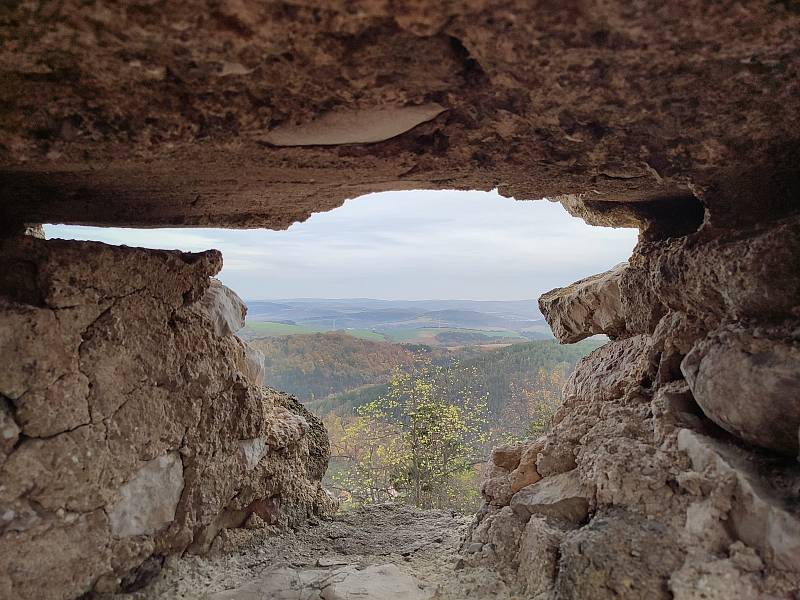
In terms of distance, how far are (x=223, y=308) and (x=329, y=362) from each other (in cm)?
1535

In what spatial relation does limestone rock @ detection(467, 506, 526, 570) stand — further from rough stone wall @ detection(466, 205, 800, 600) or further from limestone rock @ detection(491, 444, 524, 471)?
limestone rock @ detection(491, 444, 524, 471)

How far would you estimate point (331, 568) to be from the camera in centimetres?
276

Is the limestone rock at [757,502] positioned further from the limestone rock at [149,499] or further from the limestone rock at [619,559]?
the limestone rock at [149,499]

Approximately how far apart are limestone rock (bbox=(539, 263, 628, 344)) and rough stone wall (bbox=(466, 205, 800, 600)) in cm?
53

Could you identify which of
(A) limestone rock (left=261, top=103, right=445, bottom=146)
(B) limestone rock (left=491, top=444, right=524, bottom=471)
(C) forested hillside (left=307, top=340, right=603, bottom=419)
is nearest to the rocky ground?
(B) limestone rock (left=491, top=444, right=524, bottom=471)

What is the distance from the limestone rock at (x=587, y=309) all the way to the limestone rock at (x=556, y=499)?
121 centimetres

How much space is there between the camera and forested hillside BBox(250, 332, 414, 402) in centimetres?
1748

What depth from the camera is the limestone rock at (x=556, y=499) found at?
2213 mm

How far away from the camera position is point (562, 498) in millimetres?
2289

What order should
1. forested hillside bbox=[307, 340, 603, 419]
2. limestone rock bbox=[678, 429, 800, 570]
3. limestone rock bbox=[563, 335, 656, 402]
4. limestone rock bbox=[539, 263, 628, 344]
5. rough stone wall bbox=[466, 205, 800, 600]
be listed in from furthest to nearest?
forested hillside bbox=[307, 340, 603, 419] < limestone rock bbox=[539, 263, 628, 344] < limestone rock bbox=[563, 335, 656, 402] < rough stone wall bbox=[466, 205, 800, 600] < limestone rock bbox=[678, 429, 800, 570]

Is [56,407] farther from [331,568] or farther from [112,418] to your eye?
[331,568]

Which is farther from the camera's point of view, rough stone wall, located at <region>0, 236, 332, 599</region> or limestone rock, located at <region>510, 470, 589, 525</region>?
limestone rock, located at <region>510, 470, 589, 525</region>

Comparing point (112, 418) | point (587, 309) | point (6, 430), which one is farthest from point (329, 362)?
point (6, 430)

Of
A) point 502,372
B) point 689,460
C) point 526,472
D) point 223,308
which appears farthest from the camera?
point 502,372
